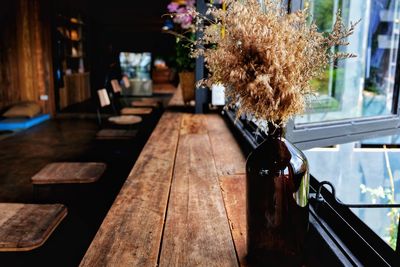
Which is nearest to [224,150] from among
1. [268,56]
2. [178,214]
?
[178,214]

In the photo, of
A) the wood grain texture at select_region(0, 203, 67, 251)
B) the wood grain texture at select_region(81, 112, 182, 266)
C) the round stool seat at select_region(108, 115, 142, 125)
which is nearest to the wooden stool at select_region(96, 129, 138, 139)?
the round stool seat at select_region(108, 115, 142, 125)

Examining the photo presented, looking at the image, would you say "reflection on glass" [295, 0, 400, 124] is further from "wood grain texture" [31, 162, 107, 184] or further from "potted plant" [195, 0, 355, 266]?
"wood grain texture" [31, 162, 107, 184]

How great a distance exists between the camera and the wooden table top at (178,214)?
4.09 feet

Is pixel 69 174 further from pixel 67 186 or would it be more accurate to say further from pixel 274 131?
pixel 274 131

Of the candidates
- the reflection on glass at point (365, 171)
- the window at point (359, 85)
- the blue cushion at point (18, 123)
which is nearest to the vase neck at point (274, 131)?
the window at point (359, 85)

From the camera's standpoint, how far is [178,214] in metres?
1.58

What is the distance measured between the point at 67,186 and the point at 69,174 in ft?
4.14

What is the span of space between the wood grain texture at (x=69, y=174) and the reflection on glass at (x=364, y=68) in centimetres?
130

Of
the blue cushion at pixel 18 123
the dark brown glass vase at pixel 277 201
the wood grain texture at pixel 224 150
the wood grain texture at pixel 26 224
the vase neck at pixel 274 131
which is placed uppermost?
the vase neck at pixel 274 131

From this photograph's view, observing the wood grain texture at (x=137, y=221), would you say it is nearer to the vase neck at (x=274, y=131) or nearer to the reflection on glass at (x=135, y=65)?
the vase neck at (x=274, y=131)

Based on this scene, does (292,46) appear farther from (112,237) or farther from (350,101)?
(350,101)

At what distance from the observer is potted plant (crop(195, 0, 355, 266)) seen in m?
0.99

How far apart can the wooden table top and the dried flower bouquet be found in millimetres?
490

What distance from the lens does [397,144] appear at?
8.36 feet
